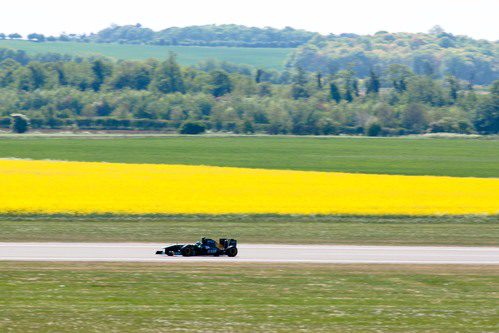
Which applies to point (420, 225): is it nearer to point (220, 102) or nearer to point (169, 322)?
point (169, 322)

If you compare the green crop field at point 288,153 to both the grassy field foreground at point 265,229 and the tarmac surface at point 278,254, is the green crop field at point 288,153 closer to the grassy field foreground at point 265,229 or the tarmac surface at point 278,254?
the grassy field foreground at point 265,229

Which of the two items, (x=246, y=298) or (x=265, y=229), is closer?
(x=246, y=298)

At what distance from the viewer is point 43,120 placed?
127 meters

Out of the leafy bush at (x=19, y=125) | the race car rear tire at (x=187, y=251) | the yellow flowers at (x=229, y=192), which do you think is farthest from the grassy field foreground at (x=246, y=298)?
the leafy bush at (x=19, y=125)

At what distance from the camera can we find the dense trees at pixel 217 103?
13238 centimetres

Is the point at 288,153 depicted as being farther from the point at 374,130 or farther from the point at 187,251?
the point at 187,251

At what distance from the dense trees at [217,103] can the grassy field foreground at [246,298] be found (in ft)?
290

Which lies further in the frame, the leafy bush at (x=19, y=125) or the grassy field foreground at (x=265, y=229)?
the leafy bush at (x=19, y=125)

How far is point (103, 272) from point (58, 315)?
5231 mm

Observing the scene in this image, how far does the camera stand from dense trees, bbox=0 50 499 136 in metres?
132

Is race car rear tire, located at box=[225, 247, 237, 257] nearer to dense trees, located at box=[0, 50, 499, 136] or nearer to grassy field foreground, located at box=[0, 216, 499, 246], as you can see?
grassy field foreground, located at box=[0, 216, 499, 246]

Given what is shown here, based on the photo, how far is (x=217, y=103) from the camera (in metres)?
154

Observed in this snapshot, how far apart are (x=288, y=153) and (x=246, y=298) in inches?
2393

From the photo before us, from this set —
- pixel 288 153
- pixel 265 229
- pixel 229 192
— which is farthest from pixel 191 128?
pixel 265 229
